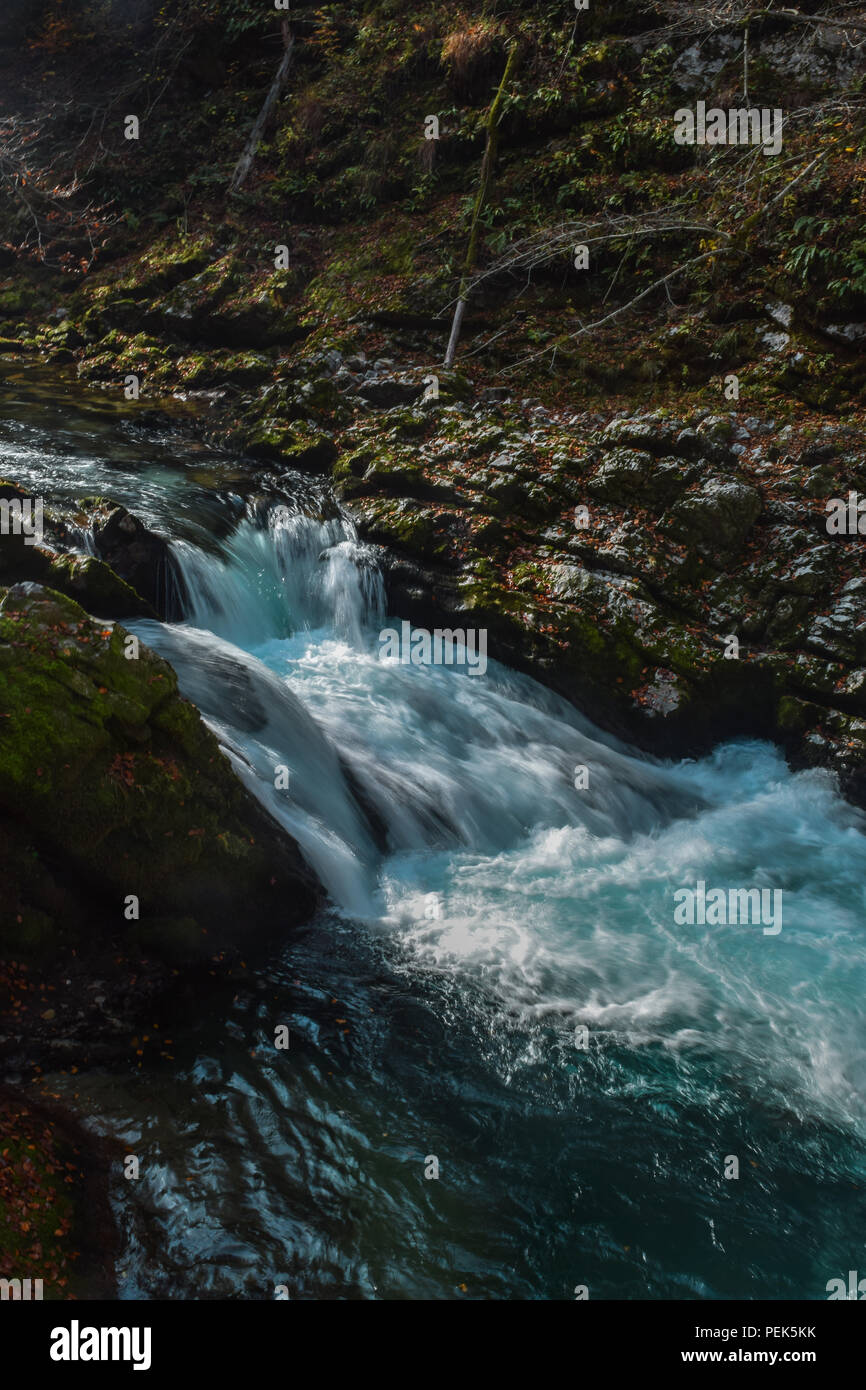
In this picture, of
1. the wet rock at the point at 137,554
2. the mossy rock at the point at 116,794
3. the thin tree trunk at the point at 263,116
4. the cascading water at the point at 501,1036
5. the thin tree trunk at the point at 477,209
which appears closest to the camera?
the cascading water at the point at 501,1036

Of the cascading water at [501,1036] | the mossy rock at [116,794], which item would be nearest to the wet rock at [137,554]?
the cascading water at [501,1036]

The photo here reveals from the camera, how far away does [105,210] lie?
20.4 m

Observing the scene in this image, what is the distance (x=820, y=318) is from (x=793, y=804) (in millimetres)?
7767

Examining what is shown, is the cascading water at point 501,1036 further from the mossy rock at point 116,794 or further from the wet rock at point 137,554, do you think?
the mossy rock at point 116,794

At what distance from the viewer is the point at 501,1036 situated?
525cm

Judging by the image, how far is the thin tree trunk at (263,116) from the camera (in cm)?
1939

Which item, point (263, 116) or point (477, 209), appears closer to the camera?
point (477, 209)

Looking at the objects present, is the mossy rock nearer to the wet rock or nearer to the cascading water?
the cascading water

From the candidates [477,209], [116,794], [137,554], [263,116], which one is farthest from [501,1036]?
→ [263,116]

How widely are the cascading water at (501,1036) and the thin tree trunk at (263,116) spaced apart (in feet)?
48.8

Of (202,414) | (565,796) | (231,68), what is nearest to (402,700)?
(565,796)

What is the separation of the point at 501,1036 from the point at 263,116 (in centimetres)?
2285

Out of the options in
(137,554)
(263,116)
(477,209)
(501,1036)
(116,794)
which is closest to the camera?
(116,794)

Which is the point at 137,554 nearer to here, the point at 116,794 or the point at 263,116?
the point at 116,794
